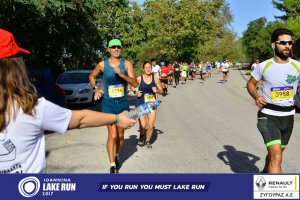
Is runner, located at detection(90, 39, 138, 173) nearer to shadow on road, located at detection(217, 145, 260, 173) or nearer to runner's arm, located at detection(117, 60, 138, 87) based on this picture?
runner's arm, located at detection(117, 60, 138, 87)

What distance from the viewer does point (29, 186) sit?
2.34 m

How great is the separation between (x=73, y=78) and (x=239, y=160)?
11421 millimetres

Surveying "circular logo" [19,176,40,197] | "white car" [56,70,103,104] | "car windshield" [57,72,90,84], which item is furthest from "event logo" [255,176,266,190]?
"car windshield" [57,72,90,84]

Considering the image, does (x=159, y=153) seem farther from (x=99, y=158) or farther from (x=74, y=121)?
(x=74, y=121)

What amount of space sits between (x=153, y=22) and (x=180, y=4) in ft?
12.9

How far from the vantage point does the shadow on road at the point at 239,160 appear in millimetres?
6805

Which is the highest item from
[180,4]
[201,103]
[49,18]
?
[180,4]

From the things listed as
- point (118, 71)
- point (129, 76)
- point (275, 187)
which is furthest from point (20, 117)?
point (129, 76)

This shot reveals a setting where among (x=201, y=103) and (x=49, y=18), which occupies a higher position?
(x=49, y=18)

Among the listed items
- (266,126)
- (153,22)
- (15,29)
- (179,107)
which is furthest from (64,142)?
(153,22)

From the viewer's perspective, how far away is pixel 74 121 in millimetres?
2418

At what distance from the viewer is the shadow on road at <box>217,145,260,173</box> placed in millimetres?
6805

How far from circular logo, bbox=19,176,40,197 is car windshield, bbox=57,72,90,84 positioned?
597 inches

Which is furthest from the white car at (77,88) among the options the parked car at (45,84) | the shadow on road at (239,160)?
the shadow on road at (239,160)
